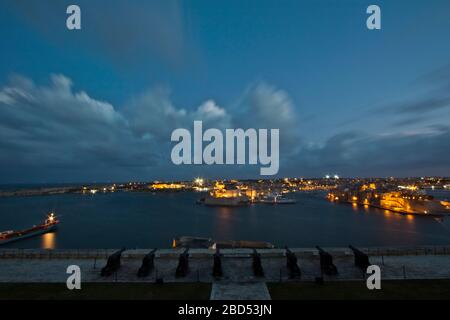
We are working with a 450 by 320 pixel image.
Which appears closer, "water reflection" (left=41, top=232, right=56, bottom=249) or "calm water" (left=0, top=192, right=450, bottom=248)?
"water reflection" (left=41, top=232, right=56, bottom=249)

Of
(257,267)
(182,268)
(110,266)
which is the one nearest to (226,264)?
(257,267)

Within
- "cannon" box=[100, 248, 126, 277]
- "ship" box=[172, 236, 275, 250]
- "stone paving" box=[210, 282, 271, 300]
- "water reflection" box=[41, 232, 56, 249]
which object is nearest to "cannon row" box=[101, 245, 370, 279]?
"cannon" box=[100, 248, 126, 277]

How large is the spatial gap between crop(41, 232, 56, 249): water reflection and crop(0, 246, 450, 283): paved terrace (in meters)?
28.1

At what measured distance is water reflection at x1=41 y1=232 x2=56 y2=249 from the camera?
47450mm

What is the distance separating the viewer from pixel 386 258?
20.8 metres

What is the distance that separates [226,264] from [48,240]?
4566cm

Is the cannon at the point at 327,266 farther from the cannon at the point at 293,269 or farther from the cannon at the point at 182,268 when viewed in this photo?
the cannon at the point at 182,268

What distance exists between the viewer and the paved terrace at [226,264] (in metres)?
17.2

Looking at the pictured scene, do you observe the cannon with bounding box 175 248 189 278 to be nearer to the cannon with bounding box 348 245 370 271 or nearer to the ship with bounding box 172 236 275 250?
the cannon with bounding box 348 245 370 271

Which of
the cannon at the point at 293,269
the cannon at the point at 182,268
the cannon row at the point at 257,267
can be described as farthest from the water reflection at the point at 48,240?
the cannon at the point at 293,269

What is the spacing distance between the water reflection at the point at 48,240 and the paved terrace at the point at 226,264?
28.1m

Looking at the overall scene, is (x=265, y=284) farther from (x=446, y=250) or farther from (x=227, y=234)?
(x=227, y=234)

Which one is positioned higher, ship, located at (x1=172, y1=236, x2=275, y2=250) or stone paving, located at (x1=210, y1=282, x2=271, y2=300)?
stone paving, located at (x1=210, y1=282, x2=271, y2=300)
